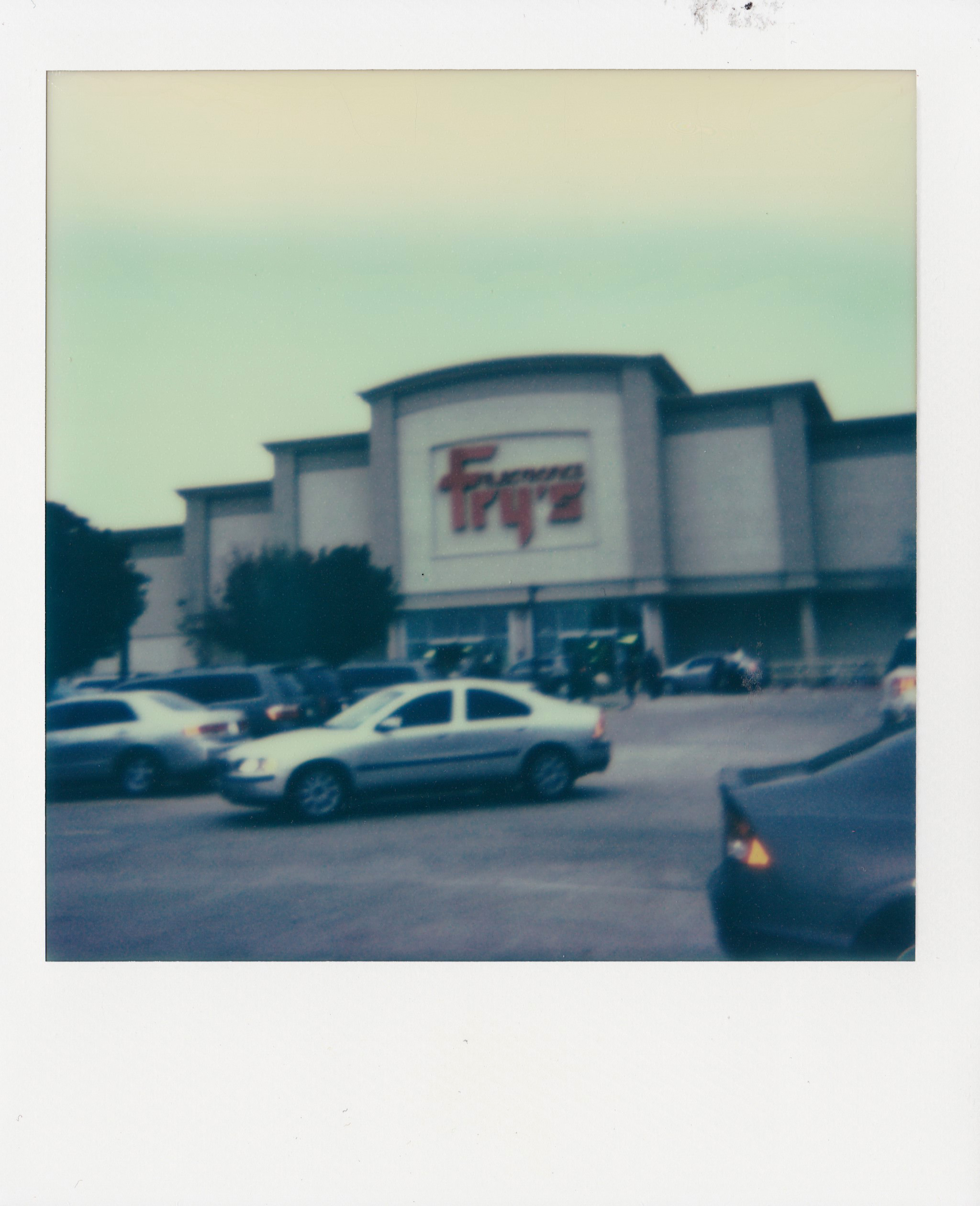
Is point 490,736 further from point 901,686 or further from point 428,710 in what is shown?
point 901,686

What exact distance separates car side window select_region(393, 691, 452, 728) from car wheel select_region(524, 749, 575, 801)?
0.70 meters

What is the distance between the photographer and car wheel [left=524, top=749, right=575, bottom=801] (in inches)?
221

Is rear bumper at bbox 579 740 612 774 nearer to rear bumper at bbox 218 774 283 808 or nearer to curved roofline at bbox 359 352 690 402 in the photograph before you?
rear bumper at bbox 218 774 283 808

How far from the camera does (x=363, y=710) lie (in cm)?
527

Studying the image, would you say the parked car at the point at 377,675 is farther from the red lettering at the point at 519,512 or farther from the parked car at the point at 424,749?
the red lettering at the point at 519,512

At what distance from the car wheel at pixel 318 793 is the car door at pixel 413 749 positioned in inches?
6.1

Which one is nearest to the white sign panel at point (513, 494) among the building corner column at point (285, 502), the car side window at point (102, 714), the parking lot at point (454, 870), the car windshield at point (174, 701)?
the building corner column at point (285, 502)

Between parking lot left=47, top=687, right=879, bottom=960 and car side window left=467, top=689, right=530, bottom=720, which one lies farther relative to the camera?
car side window left=467, top=689, right=530, bottom=720

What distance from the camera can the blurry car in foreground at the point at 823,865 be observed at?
3494 mm

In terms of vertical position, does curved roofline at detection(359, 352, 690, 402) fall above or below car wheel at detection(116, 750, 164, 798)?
above

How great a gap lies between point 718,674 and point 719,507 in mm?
991

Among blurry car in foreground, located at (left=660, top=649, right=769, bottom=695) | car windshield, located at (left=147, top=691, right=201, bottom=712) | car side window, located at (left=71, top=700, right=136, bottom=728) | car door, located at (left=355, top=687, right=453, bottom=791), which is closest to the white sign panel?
blurry car in foreground, located at (left=660, top=649, right=769, bottom=695)
